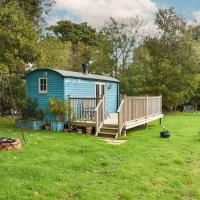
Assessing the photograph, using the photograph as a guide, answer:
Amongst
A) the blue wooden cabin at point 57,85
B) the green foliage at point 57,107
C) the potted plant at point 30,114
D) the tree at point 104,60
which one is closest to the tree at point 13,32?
the blue wooden cabin at point 57,85

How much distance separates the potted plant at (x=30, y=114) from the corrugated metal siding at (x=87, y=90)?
1662 mm

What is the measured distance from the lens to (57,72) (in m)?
14.5

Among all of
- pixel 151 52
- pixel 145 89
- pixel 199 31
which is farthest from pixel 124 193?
pixel 199 31

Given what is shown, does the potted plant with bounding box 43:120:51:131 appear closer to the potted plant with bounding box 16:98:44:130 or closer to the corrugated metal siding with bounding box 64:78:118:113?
the potted plant with bounding box 16:98:44:130

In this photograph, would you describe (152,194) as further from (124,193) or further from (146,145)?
(146,145)

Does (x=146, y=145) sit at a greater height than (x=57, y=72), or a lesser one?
lesser

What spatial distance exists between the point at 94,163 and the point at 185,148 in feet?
12.5

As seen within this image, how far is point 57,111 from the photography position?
558 inches

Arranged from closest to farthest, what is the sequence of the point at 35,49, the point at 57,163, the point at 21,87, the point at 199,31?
the point at 57,163 < the point at 35,49 < the point at 21,87 < the point at 199,31

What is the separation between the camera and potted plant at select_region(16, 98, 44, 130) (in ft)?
47.7

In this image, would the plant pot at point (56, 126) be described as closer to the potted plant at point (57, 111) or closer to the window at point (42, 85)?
the potted plant at point (57, 111)

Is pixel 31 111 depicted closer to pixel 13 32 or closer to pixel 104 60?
pixel 13 32

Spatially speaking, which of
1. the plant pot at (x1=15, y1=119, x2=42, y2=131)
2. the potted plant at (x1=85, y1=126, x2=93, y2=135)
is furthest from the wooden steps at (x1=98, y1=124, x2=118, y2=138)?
the plant pot at (x1=15, y1=119, x2=42, y2=131)

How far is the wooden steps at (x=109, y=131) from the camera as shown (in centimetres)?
1279
